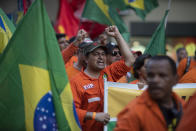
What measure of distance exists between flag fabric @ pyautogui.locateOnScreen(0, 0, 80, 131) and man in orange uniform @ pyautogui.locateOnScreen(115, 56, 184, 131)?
3.05 feet

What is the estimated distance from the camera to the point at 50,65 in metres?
3.60

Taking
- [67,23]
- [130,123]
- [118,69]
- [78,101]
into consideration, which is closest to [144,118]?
[130,123]

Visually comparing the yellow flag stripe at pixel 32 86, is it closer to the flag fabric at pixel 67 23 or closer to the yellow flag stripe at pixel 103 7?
the yellow flag stripe at pixel 103 7

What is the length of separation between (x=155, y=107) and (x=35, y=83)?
1403mm

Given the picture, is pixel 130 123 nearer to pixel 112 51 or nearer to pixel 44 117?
pixel 44 117

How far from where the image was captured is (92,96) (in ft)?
13.9

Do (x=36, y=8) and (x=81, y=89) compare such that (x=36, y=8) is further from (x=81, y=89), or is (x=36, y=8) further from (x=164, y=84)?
(x=164, y=84)

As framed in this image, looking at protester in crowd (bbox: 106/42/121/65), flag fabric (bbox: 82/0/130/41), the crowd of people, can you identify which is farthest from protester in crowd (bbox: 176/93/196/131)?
flag fabric (bbox: 82/0/130/41)

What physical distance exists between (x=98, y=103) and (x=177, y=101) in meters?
1.54

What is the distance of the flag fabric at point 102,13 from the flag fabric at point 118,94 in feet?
8.93

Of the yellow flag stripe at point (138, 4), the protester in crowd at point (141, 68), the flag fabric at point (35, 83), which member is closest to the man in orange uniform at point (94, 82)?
the protester in crowd at point (141, 68)

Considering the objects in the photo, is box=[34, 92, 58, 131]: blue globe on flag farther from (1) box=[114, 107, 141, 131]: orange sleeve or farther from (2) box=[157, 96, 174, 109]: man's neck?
(2) box=[157, 96, 174, 109]: man's neck

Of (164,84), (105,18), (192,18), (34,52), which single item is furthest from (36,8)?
(192,18)

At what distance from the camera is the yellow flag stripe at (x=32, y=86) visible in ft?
11.3
